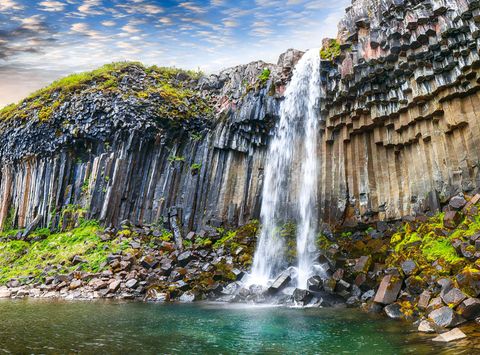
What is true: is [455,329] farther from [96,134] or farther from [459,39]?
[96,134]

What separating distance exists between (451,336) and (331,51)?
53.7 feet

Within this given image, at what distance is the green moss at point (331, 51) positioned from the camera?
2073cm

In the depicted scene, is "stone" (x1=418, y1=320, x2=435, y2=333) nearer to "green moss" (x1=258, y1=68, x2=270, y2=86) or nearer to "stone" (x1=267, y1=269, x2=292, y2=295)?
"stone" (x1=267, y1=269, x2=292, y2=295)

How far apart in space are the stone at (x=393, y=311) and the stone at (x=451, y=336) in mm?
3138

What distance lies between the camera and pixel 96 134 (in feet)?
95.5

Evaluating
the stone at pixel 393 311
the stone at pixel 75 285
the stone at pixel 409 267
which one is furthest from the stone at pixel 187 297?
the stone at pixel 409 267

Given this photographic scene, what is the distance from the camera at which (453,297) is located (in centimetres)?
991

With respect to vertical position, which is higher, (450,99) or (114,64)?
(114,64)

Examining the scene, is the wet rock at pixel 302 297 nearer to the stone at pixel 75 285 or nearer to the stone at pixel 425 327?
the stone at pixel 425 327

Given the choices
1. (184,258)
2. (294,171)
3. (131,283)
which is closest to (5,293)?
(131,283)

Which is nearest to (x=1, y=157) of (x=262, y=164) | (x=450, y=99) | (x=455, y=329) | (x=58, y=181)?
(x=58, y=181)

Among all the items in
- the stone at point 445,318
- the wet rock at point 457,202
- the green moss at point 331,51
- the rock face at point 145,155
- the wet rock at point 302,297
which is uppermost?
the green moss at point 331,51

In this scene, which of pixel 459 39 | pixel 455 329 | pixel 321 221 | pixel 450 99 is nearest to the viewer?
pixel 455 329

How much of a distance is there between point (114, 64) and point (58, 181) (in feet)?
40.8
